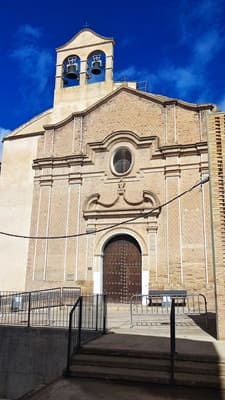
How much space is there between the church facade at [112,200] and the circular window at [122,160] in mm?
48

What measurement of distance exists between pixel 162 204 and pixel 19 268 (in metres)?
7.34

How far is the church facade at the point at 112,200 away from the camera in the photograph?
15.2m

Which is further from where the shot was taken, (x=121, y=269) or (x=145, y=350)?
(x=121, y=269)

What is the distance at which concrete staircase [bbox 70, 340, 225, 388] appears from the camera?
17.5 ft

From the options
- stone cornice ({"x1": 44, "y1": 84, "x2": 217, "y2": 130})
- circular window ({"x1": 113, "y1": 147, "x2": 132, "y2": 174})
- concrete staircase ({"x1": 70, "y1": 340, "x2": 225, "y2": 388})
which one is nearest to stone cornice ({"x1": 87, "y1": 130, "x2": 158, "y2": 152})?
circular window ({"x1": 113, "y1": 147, "x2": 132, "y2": 174})

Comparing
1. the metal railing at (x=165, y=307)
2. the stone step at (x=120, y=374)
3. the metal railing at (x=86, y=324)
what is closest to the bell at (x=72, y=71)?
the metal railing at (x=165, y=307)

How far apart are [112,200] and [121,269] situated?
10.2ft

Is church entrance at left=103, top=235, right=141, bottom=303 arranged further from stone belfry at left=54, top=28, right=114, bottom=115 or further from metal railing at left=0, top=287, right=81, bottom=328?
stone belfry at left=54, top=28, right=114, bottom=115

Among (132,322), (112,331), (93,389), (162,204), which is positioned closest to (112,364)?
(93,389)

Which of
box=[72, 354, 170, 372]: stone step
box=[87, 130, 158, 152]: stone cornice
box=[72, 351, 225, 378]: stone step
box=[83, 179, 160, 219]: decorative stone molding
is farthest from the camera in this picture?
box=[87, 130, 158, 152]: stone cornice

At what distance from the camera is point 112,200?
16672mm

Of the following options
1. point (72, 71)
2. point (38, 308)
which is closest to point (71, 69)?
point (72, 71)

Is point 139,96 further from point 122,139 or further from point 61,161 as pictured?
point 61,161

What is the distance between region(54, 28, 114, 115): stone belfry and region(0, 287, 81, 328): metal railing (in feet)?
32.7
